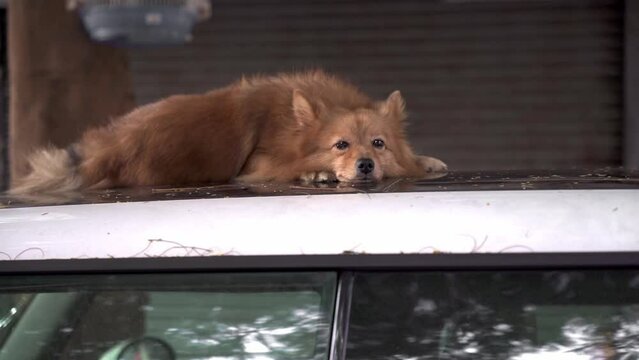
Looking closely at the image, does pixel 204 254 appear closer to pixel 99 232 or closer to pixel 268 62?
pixel 99 232

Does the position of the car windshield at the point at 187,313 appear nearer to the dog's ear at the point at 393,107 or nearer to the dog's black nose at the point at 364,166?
the dog's black nose at the point at 364,166

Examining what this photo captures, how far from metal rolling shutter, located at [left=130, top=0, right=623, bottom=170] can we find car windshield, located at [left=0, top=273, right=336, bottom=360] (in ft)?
24.0

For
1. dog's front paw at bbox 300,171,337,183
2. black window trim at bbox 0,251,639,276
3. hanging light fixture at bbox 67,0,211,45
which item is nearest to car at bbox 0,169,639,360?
black window trim at bbox 0,251,639,276

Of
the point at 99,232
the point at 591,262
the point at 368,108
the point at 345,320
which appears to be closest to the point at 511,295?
the point at 591,262

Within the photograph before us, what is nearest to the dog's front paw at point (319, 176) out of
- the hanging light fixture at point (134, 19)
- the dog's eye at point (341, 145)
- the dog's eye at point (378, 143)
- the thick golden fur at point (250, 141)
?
the thick golden fur at point (250, 141)

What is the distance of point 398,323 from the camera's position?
2.29m

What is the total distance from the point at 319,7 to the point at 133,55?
65.9 inches

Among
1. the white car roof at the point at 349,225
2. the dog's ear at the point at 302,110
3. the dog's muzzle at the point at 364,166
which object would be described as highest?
the dog's ear at the point at 302,110

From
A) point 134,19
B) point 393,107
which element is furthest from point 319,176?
point 134,19

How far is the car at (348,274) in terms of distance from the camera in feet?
7.45

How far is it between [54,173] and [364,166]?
1267mm

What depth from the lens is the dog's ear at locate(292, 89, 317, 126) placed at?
4.75 metres

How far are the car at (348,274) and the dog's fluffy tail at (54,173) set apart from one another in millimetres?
1644

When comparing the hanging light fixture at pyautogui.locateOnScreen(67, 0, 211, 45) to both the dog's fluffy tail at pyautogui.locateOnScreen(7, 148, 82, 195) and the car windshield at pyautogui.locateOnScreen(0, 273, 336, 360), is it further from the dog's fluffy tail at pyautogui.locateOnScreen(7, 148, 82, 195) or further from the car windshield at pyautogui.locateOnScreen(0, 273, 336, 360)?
the car windshield at pyautogui.locateOnScreen(0, 273, 336, 360)
